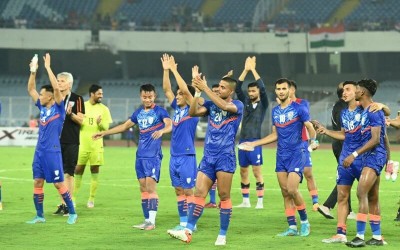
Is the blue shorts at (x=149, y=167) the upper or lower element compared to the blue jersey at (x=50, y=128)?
lower

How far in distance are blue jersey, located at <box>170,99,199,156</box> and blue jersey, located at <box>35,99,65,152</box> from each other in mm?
1901

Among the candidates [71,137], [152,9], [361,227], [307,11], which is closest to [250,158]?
[71,137]

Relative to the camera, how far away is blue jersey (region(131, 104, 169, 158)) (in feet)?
50.5

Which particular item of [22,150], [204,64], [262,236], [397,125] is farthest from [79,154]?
[204,64]

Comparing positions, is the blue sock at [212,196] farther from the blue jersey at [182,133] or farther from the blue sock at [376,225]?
the blue sock at [376,225]

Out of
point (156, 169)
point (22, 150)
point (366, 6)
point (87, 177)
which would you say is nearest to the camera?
point (156, 169)

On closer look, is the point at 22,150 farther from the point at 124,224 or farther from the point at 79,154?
the point at 124,224

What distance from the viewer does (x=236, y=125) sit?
1352cm

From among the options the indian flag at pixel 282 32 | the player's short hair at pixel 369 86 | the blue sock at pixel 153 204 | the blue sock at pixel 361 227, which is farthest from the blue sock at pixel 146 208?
the indian flag at pixel 282 32

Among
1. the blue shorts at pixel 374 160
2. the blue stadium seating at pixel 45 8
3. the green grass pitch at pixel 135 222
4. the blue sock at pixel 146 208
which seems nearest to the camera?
the blue shorts at pixel 374 160

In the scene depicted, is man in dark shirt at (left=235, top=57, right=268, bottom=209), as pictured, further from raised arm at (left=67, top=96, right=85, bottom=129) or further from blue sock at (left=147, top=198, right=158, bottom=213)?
blue sock at (left=147, top=198, right=158, bottom=213)

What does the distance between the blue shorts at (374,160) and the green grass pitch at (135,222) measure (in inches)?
42.3

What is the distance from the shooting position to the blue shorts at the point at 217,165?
1338 centimetres

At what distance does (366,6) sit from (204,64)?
11.7 meters
